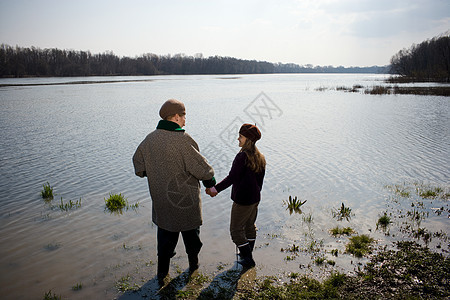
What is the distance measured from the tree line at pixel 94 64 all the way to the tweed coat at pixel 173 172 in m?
114

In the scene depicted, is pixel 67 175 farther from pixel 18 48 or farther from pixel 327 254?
pixel 18 48

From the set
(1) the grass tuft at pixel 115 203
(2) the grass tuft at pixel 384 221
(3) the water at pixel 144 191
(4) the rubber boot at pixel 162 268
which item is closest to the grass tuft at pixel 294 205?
(3) the water at pixel 144 191

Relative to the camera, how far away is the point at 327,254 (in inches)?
182

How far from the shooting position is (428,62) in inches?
3524

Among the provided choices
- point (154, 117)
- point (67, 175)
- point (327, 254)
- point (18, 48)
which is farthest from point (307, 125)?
point (18, 48)

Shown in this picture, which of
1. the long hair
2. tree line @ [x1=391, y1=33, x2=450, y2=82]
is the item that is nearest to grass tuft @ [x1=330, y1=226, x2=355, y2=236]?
the long hair

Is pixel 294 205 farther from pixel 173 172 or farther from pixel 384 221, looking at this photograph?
pixel 173 172

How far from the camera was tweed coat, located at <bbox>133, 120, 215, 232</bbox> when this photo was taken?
3543mm

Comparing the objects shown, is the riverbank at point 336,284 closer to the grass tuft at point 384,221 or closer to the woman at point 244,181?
the woman at point 244,181

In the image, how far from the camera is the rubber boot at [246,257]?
13.9 ft

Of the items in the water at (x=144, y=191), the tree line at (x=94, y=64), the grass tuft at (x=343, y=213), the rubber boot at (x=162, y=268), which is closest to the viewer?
the rubber boot at (x=162, y=268)

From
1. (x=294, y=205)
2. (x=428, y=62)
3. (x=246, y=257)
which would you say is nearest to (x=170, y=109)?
(x=246, y=257)

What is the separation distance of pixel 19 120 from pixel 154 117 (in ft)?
26.6

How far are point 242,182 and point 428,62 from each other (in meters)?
106
